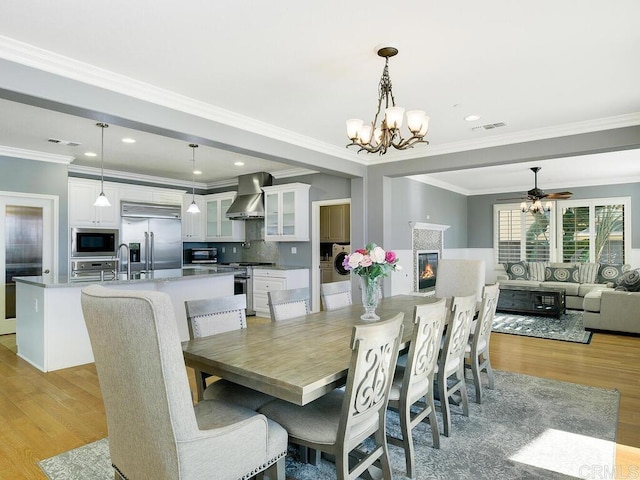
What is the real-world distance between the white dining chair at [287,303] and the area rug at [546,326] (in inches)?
146

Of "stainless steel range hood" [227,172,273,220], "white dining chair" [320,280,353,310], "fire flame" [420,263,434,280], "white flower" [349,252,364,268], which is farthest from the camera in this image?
"fire flame" [420,263,434,280]

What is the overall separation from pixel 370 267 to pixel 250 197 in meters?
4.73

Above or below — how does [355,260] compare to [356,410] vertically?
above

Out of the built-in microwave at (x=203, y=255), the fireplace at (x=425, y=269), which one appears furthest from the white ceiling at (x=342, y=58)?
the built-in microwave at (x=203, y=255)

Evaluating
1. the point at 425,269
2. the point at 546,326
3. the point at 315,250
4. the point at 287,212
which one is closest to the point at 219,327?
the point at 315,250

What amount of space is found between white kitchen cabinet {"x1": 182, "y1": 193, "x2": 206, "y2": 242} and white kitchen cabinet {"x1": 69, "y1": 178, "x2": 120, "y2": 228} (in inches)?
56.8

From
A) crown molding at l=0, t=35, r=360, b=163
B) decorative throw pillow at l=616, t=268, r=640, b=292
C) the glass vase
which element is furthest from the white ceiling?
decorative throw pillow at l=616, t=268, r=640, b=292

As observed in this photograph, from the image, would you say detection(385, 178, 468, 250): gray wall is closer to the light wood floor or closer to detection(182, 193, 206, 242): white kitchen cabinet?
the light wood floor

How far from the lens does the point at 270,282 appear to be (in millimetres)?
6566

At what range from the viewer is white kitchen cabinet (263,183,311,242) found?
662cm

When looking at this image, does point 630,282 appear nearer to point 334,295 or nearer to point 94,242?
point 334,295

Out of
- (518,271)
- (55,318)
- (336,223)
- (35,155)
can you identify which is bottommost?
(55,318)

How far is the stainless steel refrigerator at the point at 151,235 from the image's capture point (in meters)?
6.61

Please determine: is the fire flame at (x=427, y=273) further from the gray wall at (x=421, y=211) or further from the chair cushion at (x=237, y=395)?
the chair cushion at (x=237, y=395)
